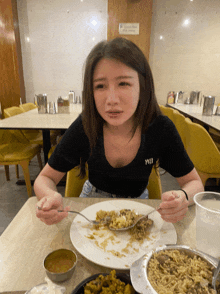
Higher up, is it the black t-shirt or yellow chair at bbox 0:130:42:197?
the black t-shirt

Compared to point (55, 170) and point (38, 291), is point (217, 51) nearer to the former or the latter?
point (55, 170)

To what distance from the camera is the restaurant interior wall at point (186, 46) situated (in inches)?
173

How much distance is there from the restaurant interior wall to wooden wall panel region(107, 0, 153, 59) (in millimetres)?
254

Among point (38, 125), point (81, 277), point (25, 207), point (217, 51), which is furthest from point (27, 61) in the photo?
point (81, 277)

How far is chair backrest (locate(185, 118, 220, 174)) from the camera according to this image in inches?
70.5

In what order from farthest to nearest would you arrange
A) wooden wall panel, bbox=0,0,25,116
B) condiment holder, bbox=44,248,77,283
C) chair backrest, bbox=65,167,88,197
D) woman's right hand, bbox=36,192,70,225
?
1. wooden wall panel, bbox=0,0,25,116
2. chair backrest, bbox=65,167,88,197
3. woman's right hand, bbox=36,192,70,225
4. condiment holder, bbox=44,248,77,283

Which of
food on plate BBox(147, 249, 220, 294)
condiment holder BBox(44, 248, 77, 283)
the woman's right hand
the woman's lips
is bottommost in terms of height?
condiment holder BBox(44, 248, 77, 283)

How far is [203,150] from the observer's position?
1.86m

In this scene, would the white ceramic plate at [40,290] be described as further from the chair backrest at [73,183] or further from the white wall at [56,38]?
the white wall at [56,38]

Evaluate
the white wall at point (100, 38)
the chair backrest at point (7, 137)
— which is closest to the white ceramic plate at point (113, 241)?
the chair backrest at point (7, 137)

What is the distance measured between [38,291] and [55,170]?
63 centimetres

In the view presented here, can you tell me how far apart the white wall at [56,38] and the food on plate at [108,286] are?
4.88 meters

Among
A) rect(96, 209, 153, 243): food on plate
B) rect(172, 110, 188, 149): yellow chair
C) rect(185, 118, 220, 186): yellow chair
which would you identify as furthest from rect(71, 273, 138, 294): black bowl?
rect(172, 110, 188, 149): yellow chair

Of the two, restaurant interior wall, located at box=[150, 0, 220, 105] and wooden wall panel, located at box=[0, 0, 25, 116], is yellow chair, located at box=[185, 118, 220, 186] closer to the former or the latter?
restaurant interior wall, located at box=[150, 0, 220, 105]
